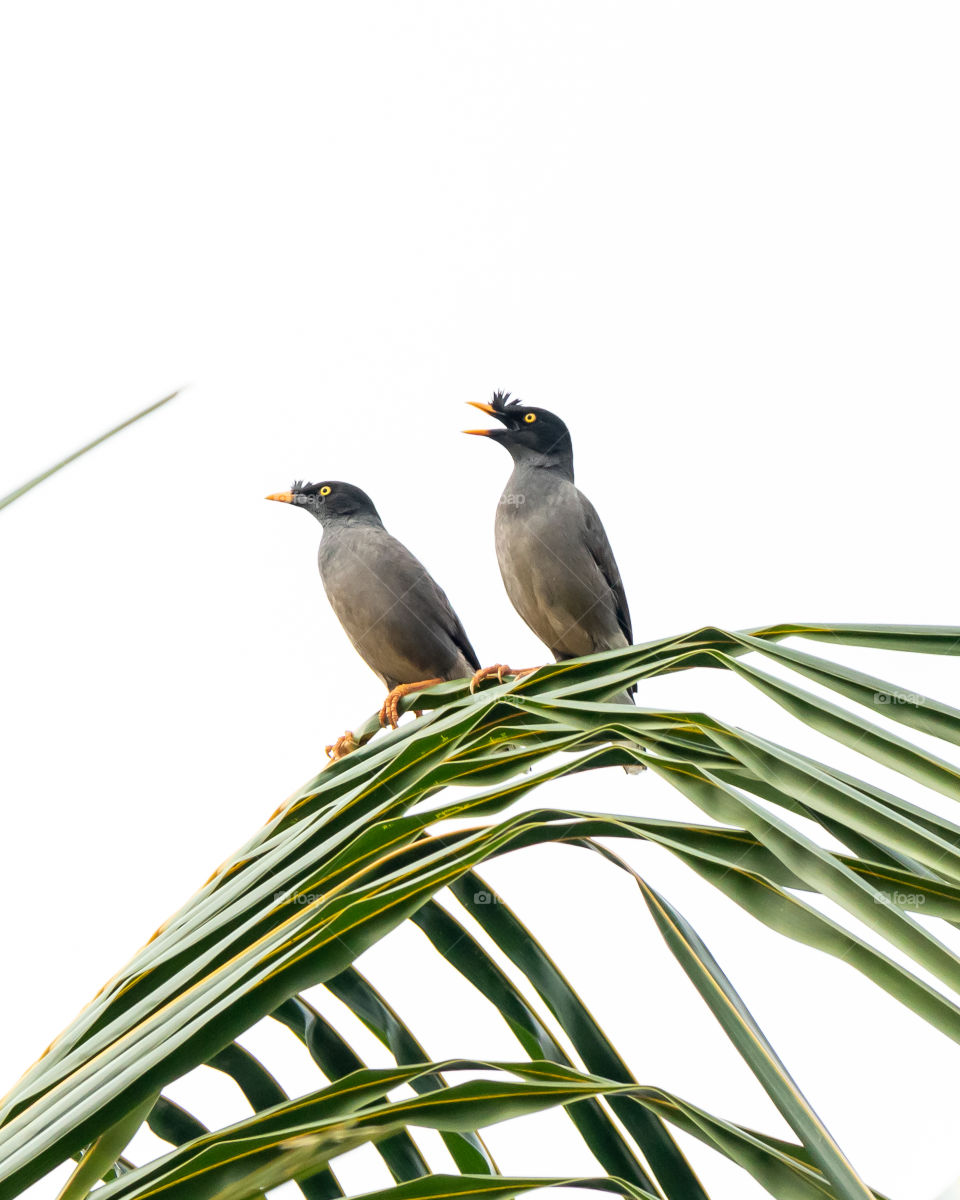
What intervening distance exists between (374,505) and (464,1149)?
279 cm

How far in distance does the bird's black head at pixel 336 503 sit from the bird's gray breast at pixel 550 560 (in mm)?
682

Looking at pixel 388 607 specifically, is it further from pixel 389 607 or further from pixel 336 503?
pixel 336 503

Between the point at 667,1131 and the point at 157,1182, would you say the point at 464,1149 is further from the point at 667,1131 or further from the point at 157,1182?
the point at 157,1182

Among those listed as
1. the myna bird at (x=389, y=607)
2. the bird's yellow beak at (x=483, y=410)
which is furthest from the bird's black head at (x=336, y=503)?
the bird's yellow beak at (x=483, y=410)

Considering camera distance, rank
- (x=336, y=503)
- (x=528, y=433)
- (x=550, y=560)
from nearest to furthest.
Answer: (x=550, y=560), (x=528, y=433), (x=336, y=503)

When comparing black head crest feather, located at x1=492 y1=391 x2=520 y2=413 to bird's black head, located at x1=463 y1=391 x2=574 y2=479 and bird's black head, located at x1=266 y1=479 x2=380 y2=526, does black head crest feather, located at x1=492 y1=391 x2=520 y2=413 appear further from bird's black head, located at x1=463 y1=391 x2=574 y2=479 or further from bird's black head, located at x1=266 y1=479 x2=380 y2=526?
bird's black head, located at x1=266 y1=479 x2=380 y2=526

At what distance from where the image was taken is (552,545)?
123 inches

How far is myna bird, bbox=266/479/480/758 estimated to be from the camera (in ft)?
11.3

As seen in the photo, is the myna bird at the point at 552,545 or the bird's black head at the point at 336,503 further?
the bird's black head at the point at 336,503

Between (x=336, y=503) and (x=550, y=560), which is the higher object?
(x=336, y=503)

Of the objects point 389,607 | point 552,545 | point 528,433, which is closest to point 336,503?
point 389,607

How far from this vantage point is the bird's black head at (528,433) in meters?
3.33

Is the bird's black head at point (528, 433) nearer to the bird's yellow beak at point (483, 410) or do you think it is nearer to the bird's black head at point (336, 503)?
the bird's yellow beak at point (483, 410)

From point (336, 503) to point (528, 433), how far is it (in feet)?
2.44
